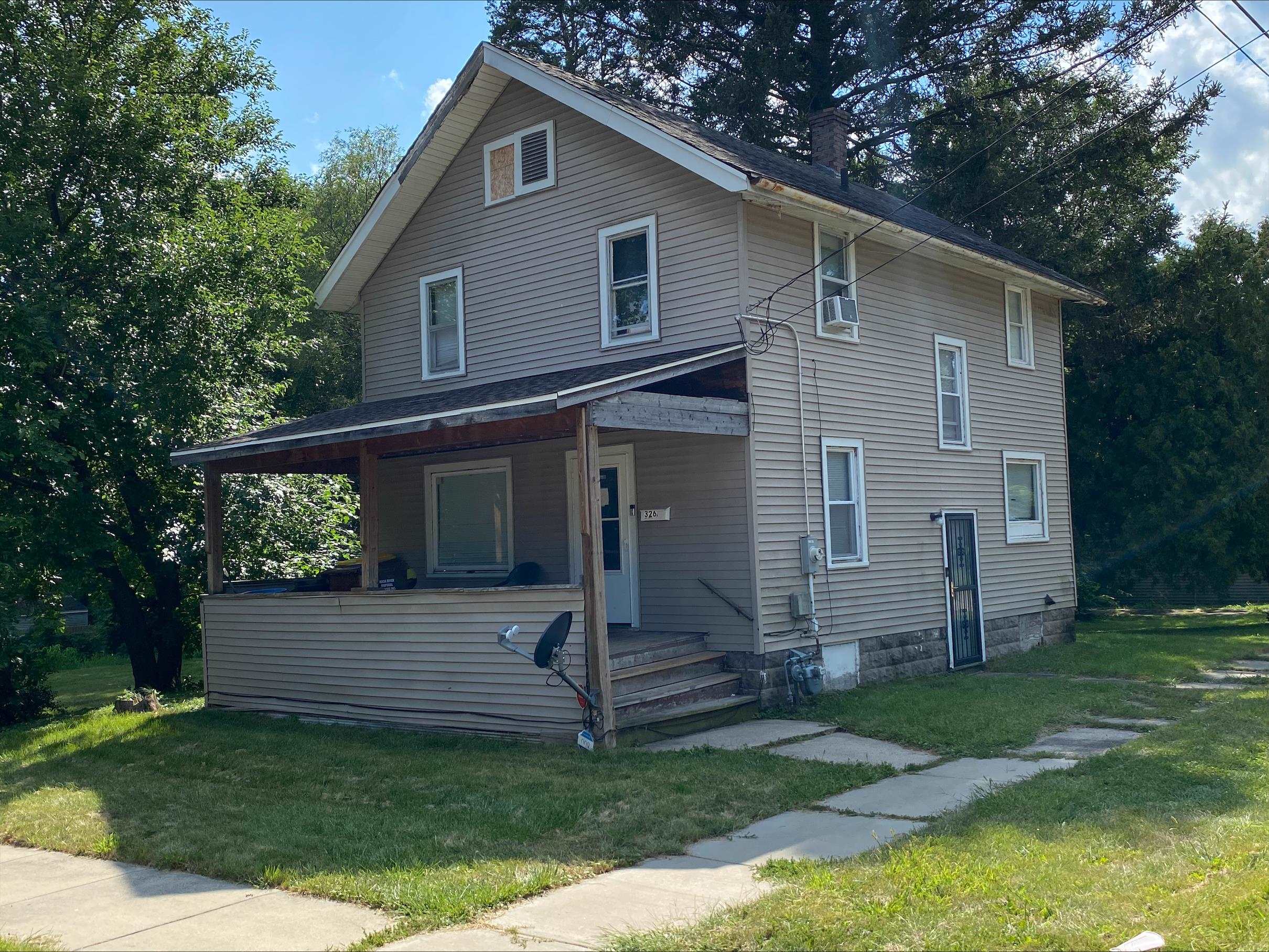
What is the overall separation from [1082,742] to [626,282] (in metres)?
7.02

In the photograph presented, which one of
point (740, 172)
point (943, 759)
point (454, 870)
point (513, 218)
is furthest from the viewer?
point (513, 218)

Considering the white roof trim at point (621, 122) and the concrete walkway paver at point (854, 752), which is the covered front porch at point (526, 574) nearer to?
the concrete walkway paver at point (854, 752)

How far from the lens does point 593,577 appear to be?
9438 millimetres

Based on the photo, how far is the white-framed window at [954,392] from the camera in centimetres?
1523

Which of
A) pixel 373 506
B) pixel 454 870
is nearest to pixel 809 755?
pixel 454 870

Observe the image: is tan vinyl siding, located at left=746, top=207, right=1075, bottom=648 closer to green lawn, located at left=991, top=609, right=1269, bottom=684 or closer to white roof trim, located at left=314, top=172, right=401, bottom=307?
green lawn, located at left=991, top=609, right=1269, bottom=684

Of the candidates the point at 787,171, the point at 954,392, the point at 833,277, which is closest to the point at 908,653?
the point at 954,392

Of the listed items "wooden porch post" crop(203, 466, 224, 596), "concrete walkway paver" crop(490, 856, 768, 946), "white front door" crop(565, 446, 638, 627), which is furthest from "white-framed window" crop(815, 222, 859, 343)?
"concrete walkway paver" crop(490, 856, 768, 946)

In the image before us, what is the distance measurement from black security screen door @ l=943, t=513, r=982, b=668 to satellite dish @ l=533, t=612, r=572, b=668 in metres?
7.43

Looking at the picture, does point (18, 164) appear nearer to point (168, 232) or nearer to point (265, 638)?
point (168, 232)

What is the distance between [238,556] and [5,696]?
3483mm

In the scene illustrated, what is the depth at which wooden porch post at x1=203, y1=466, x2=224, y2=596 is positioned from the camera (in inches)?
527

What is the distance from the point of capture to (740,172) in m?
11.2

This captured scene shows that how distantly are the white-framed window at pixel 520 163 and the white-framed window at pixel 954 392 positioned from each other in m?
5.83
